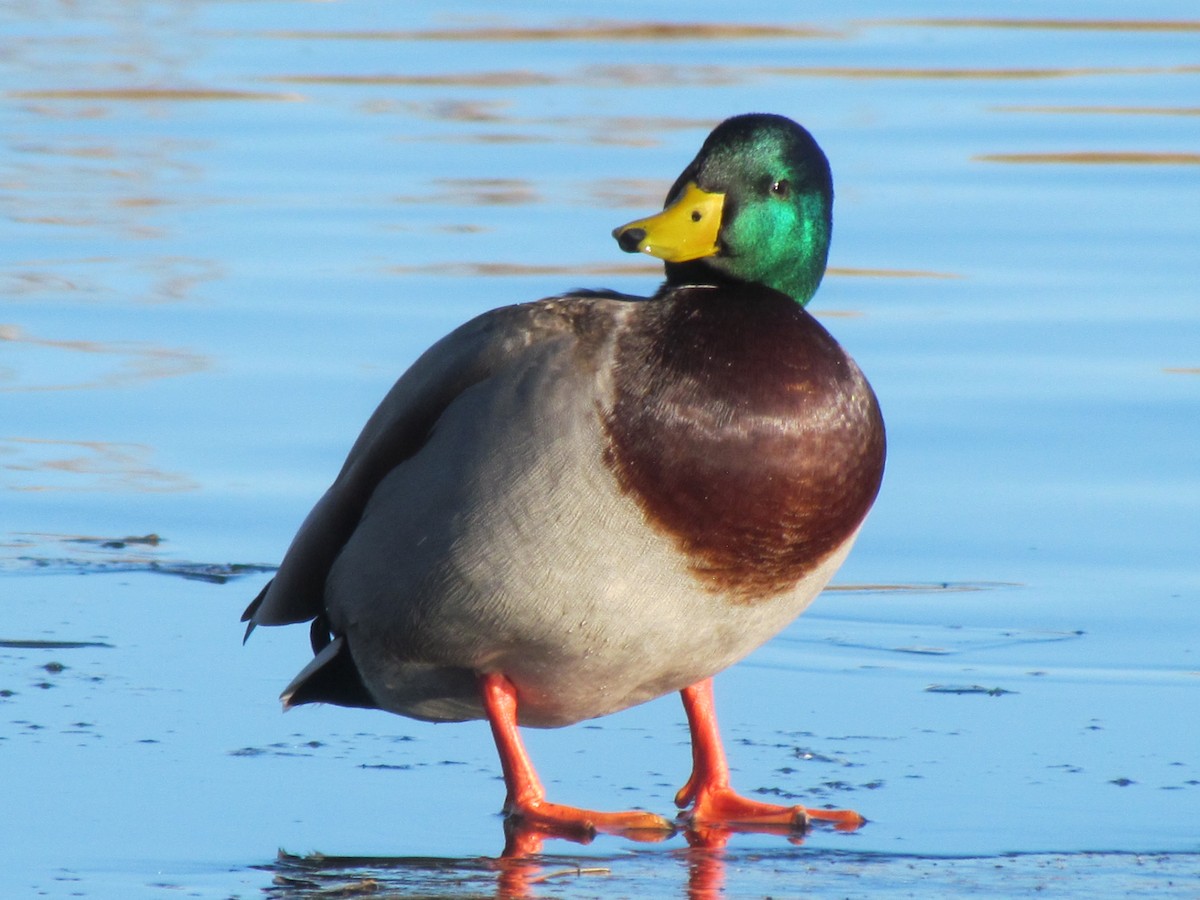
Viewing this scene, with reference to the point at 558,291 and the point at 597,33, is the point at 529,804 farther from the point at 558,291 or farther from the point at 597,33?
the point at 597,33

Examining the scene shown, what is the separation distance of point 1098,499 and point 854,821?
237 centimetres

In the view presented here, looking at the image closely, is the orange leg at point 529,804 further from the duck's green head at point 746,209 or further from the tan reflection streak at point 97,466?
the tan reflection streak at point 97,466

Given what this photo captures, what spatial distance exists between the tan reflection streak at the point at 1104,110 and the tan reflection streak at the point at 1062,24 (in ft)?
9.05

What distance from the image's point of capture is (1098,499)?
6.04 metres

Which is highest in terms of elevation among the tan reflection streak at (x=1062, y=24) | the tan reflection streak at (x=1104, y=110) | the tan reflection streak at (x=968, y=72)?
the tan reflection streak at (x=1062, y=24)

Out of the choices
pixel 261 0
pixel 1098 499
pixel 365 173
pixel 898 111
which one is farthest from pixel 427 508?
pixel 261 0

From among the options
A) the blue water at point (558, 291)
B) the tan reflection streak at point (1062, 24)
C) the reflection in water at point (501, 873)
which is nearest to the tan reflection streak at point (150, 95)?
the blue water at point (558, 291)

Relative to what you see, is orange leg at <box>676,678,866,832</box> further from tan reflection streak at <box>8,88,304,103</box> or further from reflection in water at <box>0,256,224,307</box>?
tan reflection streak at <box>8,88,304,103</box>

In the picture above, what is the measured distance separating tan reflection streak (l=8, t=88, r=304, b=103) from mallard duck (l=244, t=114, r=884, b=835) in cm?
827

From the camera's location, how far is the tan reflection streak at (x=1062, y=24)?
14.3 metres

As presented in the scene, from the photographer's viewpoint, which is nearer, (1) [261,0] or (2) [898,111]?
(2) [898,111]

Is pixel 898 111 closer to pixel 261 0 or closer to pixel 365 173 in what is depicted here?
pixel 365 173

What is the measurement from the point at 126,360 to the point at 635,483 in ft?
12.9

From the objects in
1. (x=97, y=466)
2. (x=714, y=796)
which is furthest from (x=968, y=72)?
(x=714, y=796)
